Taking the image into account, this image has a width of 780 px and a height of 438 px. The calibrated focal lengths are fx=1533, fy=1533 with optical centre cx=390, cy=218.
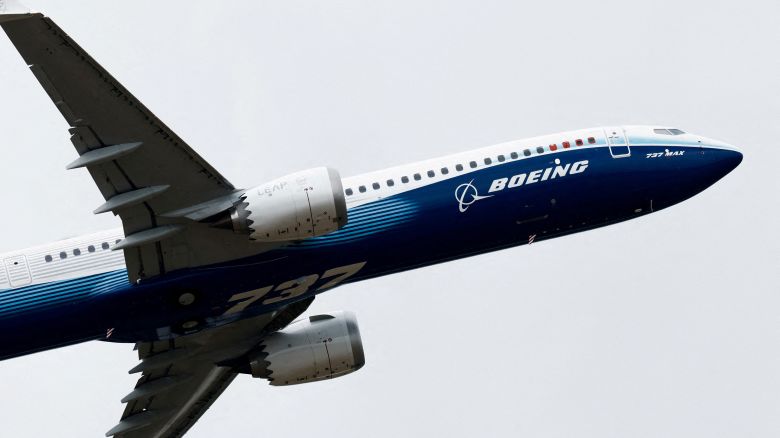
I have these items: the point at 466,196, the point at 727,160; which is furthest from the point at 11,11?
the point at 727,160

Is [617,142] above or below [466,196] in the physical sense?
above

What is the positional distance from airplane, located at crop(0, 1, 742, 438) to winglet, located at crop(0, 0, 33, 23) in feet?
0.96

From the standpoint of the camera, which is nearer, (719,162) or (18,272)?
(18,272)

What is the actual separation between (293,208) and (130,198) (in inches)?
194

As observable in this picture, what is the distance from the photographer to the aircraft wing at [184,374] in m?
53.6

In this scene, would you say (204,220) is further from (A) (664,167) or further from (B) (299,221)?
(A) (664,167)

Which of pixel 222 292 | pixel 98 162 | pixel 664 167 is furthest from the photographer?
pixel 664 167

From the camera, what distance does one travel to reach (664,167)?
52312 mm

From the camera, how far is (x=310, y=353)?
53.7 meters

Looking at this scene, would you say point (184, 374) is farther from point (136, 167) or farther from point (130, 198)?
point (136, 167)

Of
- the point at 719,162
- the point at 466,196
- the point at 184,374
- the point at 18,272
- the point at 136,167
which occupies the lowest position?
the point at 184,374

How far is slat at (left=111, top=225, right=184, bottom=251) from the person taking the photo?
46688 millimetres

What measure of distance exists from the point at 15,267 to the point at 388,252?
1171cm

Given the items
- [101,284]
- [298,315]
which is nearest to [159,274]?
[101,284]
